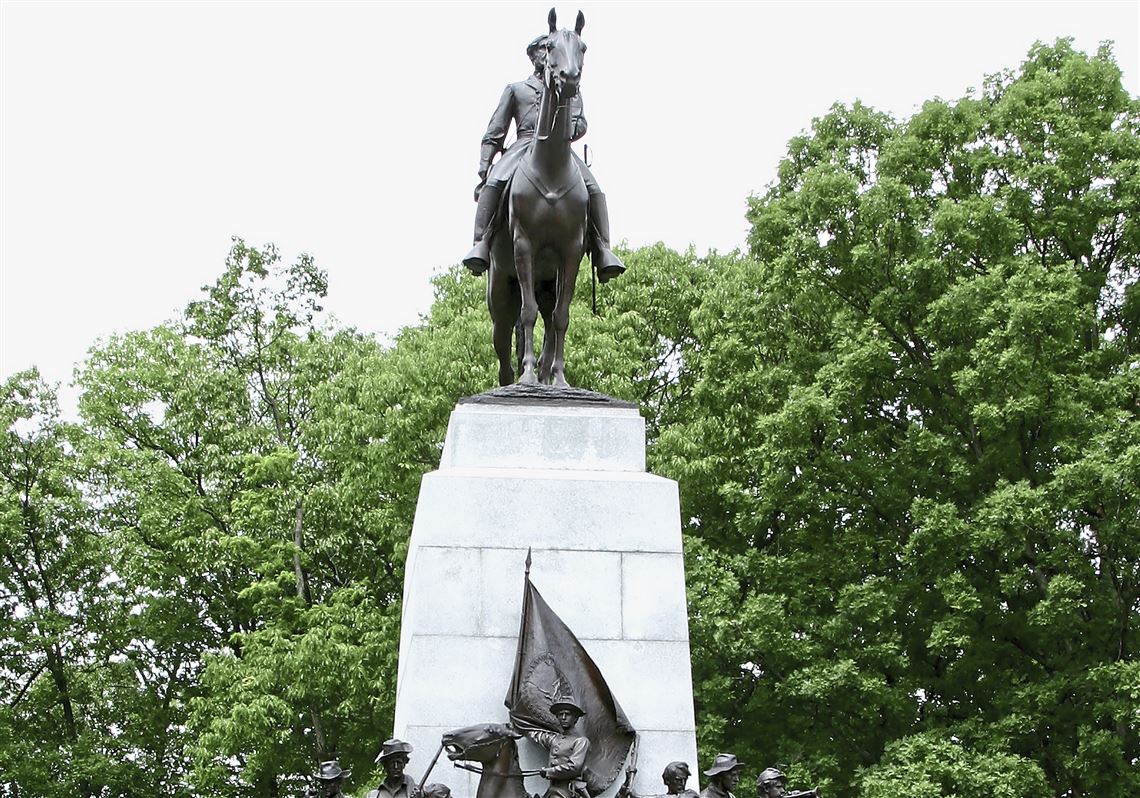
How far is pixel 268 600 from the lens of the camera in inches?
1129

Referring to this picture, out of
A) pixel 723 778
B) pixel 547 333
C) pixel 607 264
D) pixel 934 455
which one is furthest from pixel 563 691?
pixel 934 455

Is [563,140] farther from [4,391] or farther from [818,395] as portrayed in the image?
[4,391]

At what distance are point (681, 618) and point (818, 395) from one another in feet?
39.8

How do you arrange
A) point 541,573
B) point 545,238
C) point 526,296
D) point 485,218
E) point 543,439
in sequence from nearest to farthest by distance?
point 541,573, point 543,439, point 545,238, point 526,296, point 485,218

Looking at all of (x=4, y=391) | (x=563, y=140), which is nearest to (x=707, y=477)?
(x=563, y=140)

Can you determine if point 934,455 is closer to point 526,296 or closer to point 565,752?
point 526,296

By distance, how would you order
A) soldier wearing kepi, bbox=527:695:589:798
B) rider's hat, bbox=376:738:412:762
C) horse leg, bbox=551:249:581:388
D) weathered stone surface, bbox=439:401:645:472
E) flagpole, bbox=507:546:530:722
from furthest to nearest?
1. horse leg, bbox=551:249:581:388
2. weathered stone surface, bbox=439:401:645:472
3. flagpole, bbox=507:546:530:722
4. soldier wearing kepi, bbox=527:695:589:798
5. rider's hat, bbox=376:738:412:762

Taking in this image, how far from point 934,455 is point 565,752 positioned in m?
13.5

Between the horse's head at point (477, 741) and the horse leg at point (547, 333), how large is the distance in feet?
11.6

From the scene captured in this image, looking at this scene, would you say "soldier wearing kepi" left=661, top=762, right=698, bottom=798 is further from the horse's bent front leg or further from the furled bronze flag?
the horse's bent front leg

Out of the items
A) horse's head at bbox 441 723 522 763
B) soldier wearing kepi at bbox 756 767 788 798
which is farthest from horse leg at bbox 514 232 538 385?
soldier wearing kepi at bbox 756 767 788 798

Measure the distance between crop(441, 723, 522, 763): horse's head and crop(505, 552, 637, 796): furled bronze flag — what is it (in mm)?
236

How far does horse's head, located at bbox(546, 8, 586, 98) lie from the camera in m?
12.2

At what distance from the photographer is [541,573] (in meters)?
12.2
